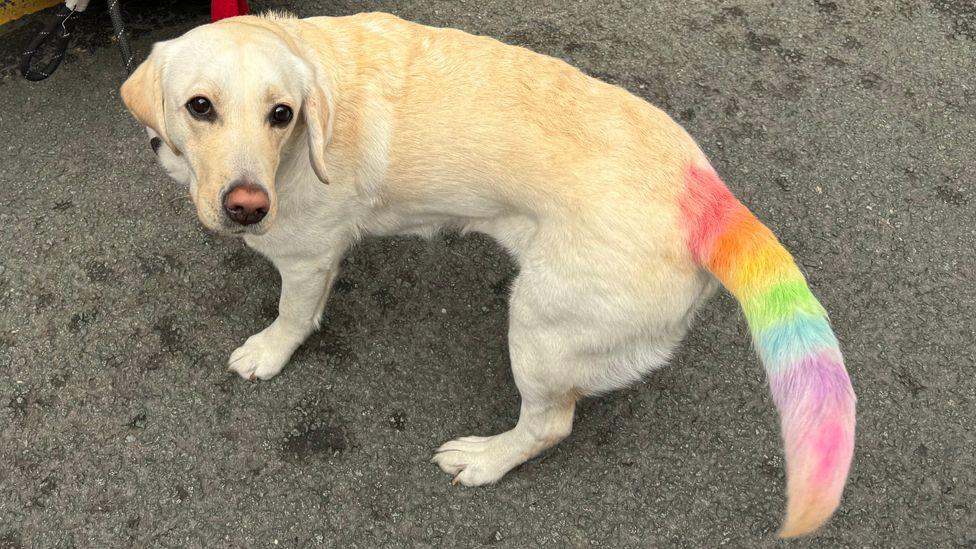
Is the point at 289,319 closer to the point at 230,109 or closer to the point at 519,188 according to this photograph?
the point at 230,109

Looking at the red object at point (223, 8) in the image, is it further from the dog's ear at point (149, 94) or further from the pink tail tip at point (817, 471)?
the pink tail tip at point (817, 471)

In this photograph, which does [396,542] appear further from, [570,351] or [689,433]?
[689,433]

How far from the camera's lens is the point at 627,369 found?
1.81 m

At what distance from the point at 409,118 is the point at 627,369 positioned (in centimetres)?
92

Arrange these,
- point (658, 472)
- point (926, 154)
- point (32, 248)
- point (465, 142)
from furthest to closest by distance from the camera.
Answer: point (926, 154) < point (32, 248) < point (658, 472) < point (465, 142)

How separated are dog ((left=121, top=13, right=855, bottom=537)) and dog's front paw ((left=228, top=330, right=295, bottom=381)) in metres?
0.36

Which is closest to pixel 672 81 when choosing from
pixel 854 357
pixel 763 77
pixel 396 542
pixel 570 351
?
pixel 763 77

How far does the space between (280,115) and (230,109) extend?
0.12 metres

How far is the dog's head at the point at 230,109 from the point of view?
154 cm

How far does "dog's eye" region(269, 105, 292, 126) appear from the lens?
5.32 feet

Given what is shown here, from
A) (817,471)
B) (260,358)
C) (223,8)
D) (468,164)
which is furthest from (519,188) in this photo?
(223,8)

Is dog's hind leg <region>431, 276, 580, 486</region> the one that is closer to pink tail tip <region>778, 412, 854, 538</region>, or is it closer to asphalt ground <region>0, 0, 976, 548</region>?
asphalt ground <region>0, 0, 976, 548</region>

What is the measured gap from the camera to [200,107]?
1.58m

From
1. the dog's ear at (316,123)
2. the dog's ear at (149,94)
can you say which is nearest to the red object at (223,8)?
the dog's ear at (149,94)
